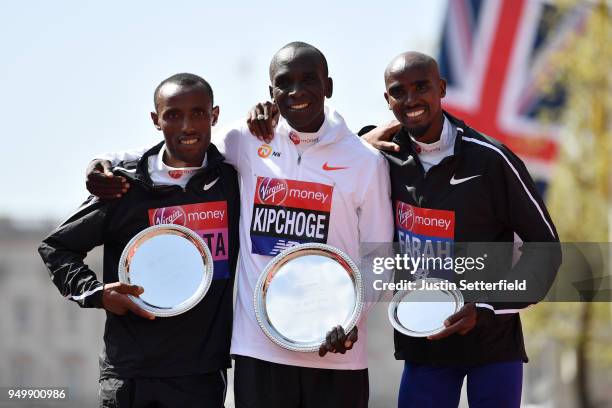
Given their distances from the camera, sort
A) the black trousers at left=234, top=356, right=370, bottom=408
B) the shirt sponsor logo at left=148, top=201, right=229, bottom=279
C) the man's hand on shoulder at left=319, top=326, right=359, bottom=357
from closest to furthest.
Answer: the man's hand on shoulder at left=319, top=326, right=359, bottom=357, the black trousers at left=234, top=356, right=370, bottom=408, the shirt sponsor logo at left=148, top=201, right=229, bottom=279

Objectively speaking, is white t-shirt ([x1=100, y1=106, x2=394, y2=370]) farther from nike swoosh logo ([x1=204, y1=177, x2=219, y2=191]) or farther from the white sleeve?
the white sleeve

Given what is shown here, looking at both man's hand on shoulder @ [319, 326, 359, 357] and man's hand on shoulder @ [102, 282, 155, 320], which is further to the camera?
man's hand on shoulder @ [102, 282, 155, 320]

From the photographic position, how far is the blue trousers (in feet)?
18.6

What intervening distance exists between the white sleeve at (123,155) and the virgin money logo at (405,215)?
4.66 ft

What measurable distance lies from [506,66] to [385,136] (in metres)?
15.8

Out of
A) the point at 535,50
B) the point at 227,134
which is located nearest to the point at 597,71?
the point at 535,50

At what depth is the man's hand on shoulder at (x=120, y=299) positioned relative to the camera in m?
5.53

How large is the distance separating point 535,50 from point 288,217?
52.5 feet

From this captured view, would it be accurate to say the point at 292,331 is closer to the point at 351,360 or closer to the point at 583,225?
the point at 351,360

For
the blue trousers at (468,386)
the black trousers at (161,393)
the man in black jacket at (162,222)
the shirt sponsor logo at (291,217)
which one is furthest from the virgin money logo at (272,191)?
the blue trousers at (468,386)

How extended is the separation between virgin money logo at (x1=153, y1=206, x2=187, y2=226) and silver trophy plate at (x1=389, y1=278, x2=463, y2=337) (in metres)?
1.20

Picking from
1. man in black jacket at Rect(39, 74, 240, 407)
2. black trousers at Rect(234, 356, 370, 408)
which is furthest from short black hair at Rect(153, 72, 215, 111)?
black trousers at Rect(234, 356, 370, 408)

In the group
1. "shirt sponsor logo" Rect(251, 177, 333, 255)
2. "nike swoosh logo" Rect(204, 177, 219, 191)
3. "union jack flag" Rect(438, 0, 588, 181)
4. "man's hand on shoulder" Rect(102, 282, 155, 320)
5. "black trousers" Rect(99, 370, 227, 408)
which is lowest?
"black trousers" Rect(99, 370, 227, 408)

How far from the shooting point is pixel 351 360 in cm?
564
